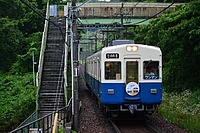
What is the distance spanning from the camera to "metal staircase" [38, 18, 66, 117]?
15047 millimetres

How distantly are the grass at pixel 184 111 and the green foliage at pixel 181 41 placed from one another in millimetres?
1702

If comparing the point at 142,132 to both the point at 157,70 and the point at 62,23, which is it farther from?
the point at 62,23

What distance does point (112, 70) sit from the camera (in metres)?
10.2

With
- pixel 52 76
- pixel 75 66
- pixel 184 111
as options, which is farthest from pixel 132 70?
pixel 52 76

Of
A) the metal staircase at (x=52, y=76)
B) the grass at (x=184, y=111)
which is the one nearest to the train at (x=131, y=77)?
the grass at (x=184, y=111)

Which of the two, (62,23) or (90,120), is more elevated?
(62,23)

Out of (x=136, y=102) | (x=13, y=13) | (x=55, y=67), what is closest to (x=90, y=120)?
(x=136, y=102)

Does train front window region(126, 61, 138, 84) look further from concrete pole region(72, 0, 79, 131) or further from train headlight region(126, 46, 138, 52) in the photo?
concrete pole region(72, 0, 79, 131)

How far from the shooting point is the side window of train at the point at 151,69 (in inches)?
401

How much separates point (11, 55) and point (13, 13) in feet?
12.0

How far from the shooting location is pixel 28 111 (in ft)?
48.4

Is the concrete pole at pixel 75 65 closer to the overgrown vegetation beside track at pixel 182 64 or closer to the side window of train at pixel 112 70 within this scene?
the side window of train at pixel 112 70

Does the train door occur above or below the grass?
above

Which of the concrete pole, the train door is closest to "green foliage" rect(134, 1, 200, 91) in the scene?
the train door
